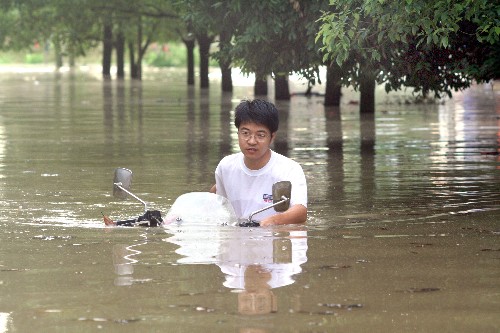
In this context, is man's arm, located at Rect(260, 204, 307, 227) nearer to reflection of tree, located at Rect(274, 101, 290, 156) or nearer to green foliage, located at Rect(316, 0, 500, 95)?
green foliage, located at Rect(316, 0, 500, 95)

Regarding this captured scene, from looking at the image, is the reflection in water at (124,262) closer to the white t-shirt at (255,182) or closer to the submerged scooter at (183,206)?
the submerged scooter at (183,206)

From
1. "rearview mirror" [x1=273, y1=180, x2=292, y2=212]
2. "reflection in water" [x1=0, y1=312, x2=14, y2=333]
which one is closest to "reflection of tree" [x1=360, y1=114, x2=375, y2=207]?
"rearview mirror" [x1=273, y1=180, x2=292, y2=212]

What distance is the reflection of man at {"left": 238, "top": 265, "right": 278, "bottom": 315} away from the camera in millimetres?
7148

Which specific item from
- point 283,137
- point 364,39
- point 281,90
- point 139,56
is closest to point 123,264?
point 364,39

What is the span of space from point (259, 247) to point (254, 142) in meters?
0.75

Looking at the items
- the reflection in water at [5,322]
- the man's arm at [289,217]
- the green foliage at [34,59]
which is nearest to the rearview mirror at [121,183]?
the man's arm at [289,217]

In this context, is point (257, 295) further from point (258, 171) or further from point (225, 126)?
point (225, 126)

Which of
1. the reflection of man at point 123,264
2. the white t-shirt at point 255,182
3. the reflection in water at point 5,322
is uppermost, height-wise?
the white t-shirt at point 255,182

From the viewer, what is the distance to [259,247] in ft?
31.2

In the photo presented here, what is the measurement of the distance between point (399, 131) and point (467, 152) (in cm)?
601

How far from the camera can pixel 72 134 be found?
81.5 ft

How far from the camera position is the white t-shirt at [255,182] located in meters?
9.79

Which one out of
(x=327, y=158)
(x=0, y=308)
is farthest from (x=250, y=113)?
(x=327, y=158)

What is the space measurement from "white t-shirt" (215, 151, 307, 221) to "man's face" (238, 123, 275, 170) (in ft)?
0.21
